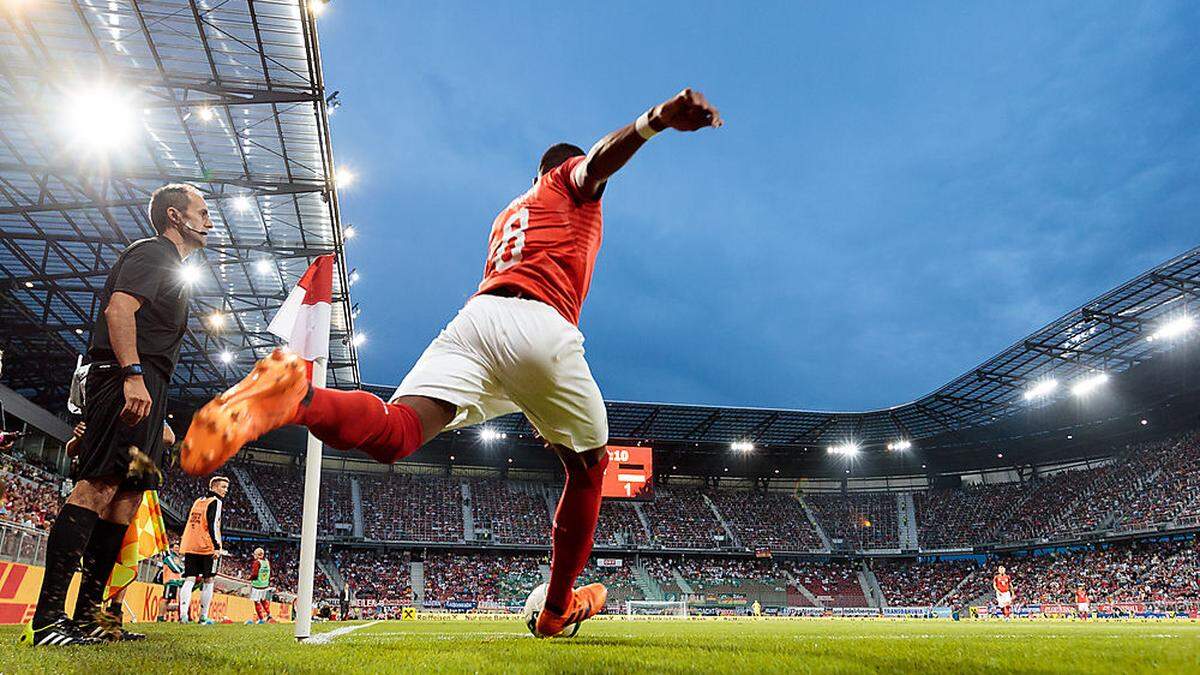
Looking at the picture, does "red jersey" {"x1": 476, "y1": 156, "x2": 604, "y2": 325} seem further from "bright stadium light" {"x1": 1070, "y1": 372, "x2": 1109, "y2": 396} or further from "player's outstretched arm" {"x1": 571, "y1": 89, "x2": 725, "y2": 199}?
"bright stadium light" {"x1": 1070, "y1": 372, "x2": 1109, "y2": 396}

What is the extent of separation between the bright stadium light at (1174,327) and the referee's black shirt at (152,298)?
3534cm

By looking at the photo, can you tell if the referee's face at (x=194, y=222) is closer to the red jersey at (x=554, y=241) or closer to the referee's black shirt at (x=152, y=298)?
the referee's black shirt at (x=152, y=298)

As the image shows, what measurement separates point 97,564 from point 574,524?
2520mm

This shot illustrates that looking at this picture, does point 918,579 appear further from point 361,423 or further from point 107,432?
point 361,423

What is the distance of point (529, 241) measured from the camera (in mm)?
3279

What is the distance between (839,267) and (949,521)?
15177 cm

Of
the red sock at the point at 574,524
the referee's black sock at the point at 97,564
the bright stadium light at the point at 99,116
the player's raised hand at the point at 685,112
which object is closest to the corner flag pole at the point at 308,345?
the referee's black sock at the point at 97,564

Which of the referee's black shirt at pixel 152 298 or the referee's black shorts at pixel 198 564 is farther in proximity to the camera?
the referee's black shorts at pixel 198 564

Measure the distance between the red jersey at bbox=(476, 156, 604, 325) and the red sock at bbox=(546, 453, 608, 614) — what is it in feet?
3.16

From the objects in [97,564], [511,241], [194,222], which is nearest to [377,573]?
[97,564]

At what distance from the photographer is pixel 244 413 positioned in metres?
2.04

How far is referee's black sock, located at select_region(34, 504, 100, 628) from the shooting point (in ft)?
11.1

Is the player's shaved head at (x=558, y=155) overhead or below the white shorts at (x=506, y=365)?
overhead

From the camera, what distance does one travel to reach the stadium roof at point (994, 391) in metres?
27.8
